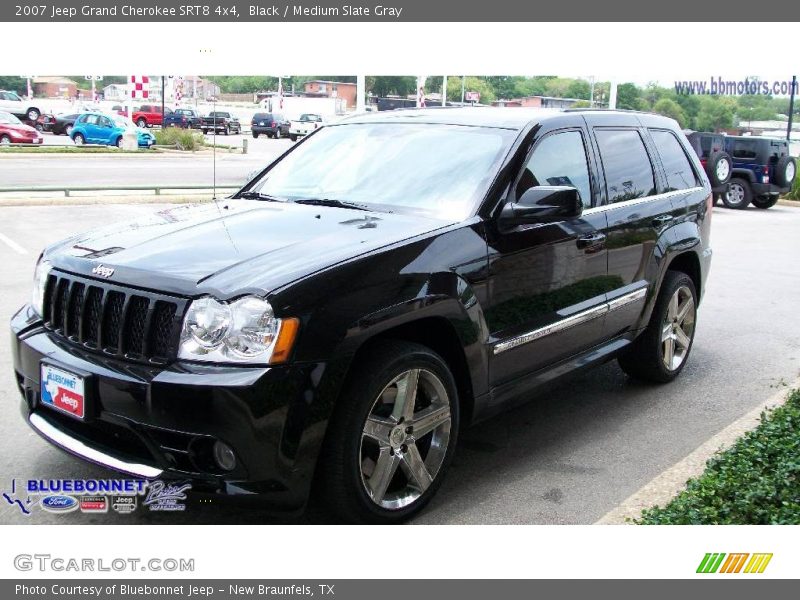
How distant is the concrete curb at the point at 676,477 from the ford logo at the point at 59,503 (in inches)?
90.5

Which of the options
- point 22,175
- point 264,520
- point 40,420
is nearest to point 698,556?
point 264,520

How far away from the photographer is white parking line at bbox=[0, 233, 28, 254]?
973 centimetres

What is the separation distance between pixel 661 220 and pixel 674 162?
670mm

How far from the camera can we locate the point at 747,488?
3.71 metres

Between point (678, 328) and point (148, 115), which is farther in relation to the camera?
point (148, 115)

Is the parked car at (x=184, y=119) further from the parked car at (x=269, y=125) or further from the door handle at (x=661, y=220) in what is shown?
the door handle at (x=661, y=220)

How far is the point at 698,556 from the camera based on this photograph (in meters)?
3.26

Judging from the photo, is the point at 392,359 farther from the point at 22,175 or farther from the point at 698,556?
the point at 22,175

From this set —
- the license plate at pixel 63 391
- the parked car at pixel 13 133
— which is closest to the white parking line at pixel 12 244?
the license plate at pixel 63 391

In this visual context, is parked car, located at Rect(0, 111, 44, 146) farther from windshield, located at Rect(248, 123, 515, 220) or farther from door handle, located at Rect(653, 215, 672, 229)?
door handle, located at Rect(653, 215, 672, 229)

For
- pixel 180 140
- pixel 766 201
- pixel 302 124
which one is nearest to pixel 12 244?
pixel 766 201

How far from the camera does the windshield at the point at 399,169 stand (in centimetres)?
427

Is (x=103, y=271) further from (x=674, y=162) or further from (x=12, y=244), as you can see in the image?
(x=12, y=244)

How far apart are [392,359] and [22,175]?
2044 cm
